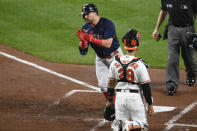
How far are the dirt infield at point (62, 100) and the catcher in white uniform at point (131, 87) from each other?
4.70ft

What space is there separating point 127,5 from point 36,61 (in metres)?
5.59

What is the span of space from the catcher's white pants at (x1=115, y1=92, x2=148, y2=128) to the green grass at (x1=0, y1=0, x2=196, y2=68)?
588cm

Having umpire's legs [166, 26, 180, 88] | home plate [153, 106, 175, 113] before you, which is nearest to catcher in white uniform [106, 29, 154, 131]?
home plate [153, 106, 175, 113]

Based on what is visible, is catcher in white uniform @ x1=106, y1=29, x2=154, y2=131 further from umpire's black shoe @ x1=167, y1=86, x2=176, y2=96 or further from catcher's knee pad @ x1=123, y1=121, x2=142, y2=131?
umpire's black shoe @ x1=167, y1=86, x2=176, y2=96

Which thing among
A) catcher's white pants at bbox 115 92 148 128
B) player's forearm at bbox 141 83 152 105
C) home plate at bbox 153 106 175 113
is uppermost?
player's forearm at bbox 141 83 152 105

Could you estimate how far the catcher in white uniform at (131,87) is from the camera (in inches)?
281

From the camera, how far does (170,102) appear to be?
10273 mm

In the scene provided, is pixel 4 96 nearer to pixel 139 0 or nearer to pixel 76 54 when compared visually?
pixel 76 54

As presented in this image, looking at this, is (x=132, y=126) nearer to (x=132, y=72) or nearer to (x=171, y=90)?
(x=132, y=72)

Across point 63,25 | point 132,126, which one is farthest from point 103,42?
point 63,25

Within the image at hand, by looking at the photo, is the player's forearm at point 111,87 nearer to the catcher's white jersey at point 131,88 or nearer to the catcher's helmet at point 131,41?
the catcher's white jersey at point 131,88

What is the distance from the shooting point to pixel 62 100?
10453mm

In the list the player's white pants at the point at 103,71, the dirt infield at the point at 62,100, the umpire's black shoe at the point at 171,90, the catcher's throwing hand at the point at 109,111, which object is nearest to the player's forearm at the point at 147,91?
the catcher's throwing hand at the point at 109,111

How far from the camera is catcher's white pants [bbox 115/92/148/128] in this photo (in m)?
7.19
